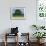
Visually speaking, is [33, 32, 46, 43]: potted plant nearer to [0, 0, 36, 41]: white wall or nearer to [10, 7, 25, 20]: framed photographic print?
[0, 0, 36, 41]: white wall

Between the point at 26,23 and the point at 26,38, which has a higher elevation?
the point at 26,23

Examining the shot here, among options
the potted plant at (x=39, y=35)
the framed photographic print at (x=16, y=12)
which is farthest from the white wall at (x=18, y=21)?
the potted plant at (x=39, y=35)

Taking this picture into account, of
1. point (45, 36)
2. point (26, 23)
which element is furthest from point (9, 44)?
point (45, 36)

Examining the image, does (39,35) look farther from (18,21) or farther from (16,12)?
(16,12)

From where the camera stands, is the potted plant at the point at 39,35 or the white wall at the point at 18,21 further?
the white wall at the point at 18,21

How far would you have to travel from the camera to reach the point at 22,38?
23.9 feet

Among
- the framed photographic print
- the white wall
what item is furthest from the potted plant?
the framed photographic print

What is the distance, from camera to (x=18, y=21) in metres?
7.19

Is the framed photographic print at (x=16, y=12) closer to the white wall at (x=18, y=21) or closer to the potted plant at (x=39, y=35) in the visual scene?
the white wall at (x=18, y=21)

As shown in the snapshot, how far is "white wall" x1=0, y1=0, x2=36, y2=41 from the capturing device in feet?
23.4

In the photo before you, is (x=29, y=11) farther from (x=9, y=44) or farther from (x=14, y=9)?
(x=9, y=44)

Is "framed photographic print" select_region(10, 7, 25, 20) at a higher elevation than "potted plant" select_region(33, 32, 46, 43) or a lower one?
higher

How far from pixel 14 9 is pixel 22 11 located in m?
0.37

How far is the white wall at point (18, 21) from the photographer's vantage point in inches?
280
